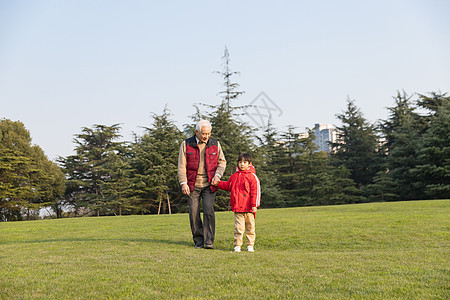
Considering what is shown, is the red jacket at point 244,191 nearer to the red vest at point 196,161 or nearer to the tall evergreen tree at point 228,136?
the red vest at point 196,161

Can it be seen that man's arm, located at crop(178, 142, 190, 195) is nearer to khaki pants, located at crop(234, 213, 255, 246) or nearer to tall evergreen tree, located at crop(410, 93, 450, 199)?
khaki pants, located at crop(234, 213, 255, 246)

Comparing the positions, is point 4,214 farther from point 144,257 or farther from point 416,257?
point 416,257

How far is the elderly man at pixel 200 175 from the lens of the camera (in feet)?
22.5

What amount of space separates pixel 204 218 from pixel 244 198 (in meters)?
0.92

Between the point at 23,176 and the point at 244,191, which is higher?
the point at 23,176

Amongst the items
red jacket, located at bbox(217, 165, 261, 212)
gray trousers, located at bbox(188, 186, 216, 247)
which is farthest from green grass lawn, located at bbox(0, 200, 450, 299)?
red jacket, located at bbox(217, 165, 261, 212)

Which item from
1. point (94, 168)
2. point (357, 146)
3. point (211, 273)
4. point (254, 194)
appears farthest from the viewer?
point (357, 146)

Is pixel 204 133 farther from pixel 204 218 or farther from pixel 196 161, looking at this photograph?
pixel 204 218

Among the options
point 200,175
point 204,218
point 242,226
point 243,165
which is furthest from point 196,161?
point 242,226

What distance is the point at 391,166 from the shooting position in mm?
36562

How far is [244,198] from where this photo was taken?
6.48 metres

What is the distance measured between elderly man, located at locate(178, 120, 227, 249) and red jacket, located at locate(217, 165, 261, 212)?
397 millimetres

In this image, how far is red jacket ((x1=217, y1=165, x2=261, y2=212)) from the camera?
21.2 ft

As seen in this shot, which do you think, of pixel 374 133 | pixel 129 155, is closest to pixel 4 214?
pixel 129 155
